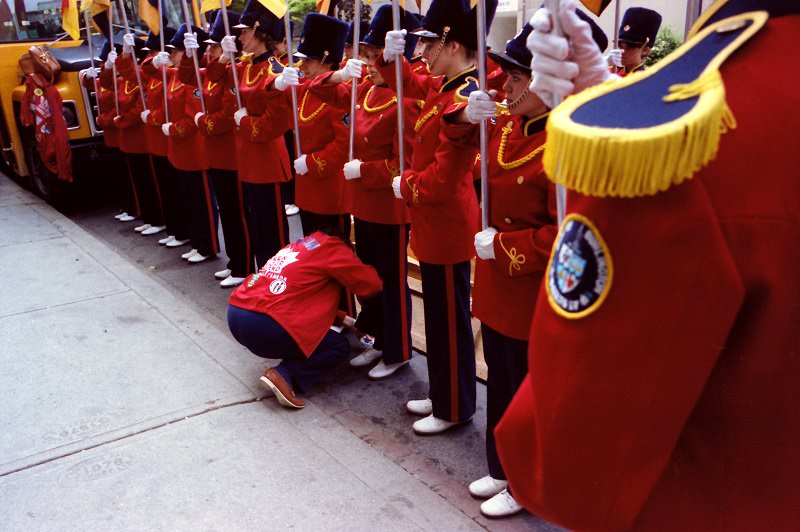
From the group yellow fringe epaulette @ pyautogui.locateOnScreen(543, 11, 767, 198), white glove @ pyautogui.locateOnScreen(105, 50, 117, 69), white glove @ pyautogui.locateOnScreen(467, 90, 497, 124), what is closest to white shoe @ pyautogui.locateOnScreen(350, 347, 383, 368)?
white glove @ pyautogui.locateOnScreen(467, 90, 497, 124)

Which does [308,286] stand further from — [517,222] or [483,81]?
[483,81]

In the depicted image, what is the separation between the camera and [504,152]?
2451mm

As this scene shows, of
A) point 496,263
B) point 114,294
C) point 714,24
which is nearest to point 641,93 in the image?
point 714,24

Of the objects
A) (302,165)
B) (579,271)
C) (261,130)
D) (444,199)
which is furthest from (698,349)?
(261,130)

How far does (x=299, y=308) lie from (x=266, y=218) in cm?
157

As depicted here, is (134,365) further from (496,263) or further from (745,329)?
(745,329)

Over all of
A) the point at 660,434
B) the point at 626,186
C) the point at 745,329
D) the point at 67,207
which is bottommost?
the point at 67,207

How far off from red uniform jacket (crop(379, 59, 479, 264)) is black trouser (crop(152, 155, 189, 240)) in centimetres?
371

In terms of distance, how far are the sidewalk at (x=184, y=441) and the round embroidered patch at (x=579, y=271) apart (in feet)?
6.61

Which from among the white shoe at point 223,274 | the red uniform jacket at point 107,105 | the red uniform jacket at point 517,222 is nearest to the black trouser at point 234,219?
the white shoe at point 223,274

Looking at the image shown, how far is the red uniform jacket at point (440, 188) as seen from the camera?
113 inches

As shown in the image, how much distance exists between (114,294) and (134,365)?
132 cm

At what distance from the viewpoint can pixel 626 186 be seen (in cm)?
79

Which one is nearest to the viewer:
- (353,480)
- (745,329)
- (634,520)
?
(745,329)
